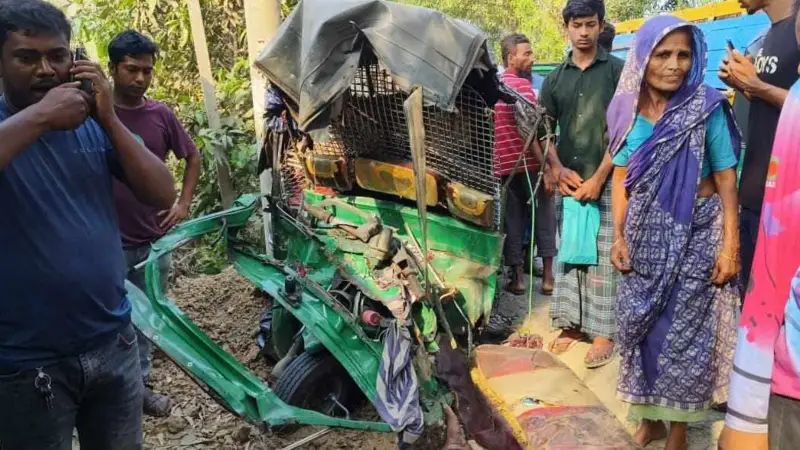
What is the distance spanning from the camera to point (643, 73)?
2592 mm

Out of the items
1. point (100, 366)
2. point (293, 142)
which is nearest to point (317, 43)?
point (293, 142)

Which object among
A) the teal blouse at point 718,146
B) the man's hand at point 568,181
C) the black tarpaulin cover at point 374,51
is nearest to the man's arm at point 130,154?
the black tarpaulin cover at point 374,51

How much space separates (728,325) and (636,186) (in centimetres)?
69

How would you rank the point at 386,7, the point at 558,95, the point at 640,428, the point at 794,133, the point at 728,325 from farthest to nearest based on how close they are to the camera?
the point at 558,95, the point at 386,7, the point at 640,428, the point at 728,325, the point at 794,133

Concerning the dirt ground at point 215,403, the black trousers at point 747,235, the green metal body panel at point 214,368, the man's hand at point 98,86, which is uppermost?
the man's hand at point 98,86

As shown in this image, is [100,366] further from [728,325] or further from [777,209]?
[728,325]

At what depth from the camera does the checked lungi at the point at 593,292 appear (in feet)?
11.6

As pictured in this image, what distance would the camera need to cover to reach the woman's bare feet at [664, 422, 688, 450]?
2.67m

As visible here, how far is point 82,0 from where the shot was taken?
8.02 metres

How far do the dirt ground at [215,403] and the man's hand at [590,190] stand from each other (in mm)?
1729

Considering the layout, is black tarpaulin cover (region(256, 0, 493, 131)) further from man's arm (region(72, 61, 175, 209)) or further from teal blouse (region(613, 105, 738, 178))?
man's arm (region(72, 61, 175, 209))

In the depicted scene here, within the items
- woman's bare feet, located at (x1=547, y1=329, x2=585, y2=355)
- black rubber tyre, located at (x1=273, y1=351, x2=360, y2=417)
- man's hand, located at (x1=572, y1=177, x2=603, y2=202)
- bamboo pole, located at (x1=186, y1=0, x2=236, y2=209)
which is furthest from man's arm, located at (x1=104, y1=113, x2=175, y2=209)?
bamboo pole, located at (x1=186, y1=0, x2=236, y2=209)

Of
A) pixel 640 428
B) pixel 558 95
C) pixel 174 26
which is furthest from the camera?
pixel 174 26

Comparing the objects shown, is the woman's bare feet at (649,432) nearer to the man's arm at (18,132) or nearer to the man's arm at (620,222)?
the man's arm at (620,222)
